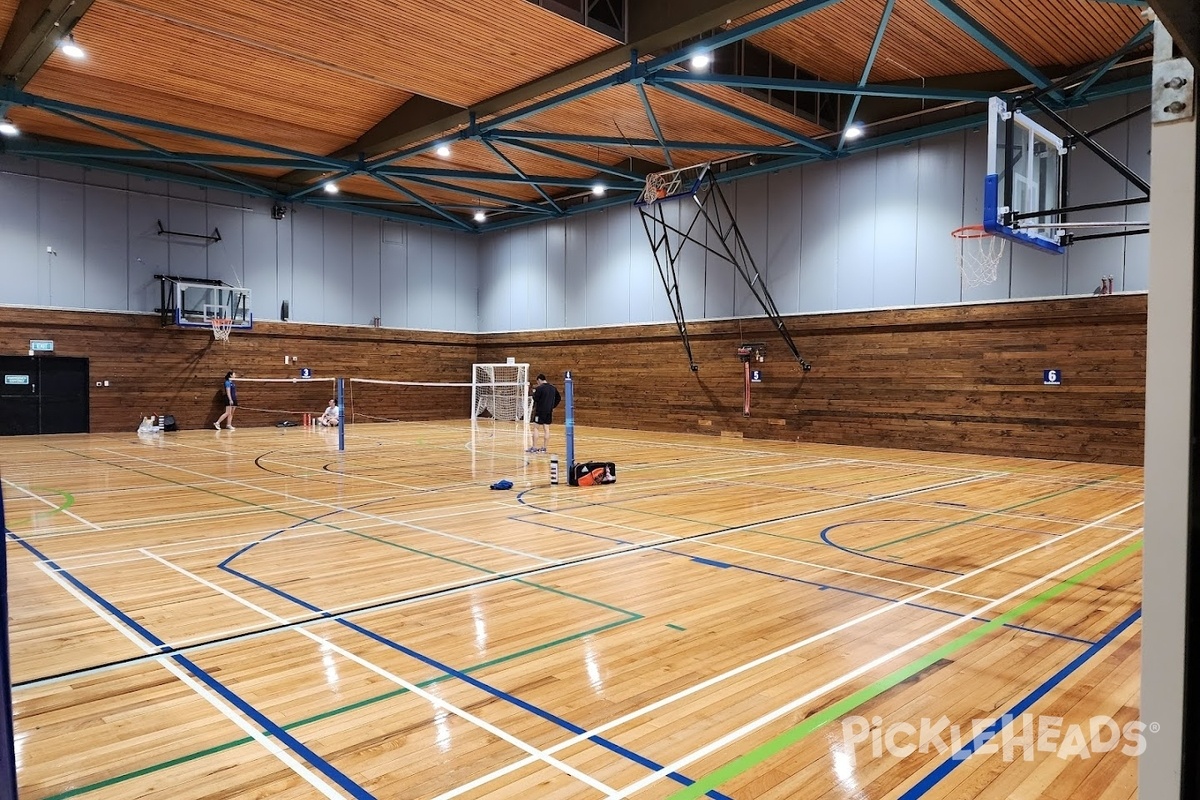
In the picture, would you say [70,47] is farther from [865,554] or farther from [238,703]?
[865,554]

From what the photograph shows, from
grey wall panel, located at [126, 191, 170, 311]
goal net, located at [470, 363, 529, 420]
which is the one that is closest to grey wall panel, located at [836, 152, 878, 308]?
goal net, located at [470, 363, 529, 420]

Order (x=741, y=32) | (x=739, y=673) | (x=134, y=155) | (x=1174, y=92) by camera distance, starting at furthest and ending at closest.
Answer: (x=134, y=155) → (x=741, y=32) → (x=739, y=673) → (x=1174, y=92)

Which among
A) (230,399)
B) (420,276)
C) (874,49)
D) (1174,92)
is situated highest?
(874,49)

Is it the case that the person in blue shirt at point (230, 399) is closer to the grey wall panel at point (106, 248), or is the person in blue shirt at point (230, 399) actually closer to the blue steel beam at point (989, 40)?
the grey wall panel at point (106, 248)

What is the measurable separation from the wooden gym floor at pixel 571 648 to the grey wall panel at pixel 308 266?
16844mm

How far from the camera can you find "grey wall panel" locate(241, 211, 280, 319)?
24969 mm

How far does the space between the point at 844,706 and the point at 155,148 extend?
22.2 m

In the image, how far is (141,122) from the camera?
17594 mm

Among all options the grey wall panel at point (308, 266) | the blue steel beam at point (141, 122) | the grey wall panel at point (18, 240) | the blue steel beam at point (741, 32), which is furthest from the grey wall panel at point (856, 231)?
the grey wall panel at point (18, 240)

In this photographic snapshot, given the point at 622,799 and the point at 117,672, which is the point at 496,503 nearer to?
the point at 117,672

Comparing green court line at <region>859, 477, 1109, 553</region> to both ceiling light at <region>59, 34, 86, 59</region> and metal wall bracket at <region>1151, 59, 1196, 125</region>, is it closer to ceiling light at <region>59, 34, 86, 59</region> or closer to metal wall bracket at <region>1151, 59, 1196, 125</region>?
metal wall bracket at <region>1151, 59, 1196, 125</region>

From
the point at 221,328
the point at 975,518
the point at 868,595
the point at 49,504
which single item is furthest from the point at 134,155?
the point at 868,595

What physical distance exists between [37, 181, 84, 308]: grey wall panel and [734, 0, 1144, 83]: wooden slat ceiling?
19.1 meters

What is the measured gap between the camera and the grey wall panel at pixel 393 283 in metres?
28.3
